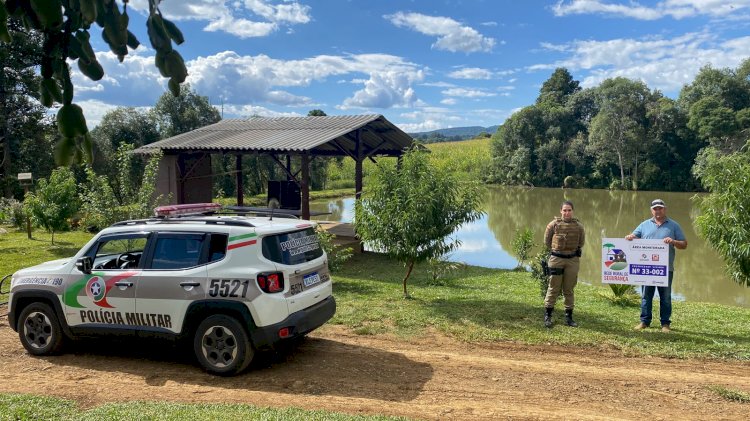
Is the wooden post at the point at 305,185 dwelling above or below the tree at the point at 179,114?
below

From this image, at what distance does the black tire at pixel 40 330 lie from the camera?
635 centimetres

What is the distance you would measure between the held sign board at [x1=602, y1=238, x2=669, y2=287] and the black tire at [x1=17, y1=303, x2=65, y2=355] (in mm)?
7694

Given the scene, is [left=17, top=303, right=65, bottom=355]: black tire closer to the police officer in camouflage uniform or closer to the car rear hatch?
the car rear hatch

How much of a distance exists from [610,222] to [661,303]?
72.1ft

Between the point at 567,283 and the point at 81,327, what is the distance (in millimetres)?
6549

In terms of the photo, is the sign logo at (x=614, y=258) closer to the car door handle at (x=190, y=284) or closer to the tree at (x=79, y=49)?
the car door handle at (x=190, y=284)

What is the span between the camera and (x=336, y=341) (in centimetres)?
714

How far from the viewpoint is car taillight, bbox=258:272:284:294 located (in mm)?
5508

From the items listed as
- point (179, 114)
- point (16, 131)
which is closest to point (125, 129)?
point (179, 114)

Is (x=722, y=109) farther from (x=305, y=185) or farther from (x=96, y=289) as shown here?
(x=96, y=289)

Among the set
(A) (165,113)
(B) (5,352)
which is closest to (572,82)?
(A) (165,113)

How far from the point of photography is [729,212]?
A: 7438 millimetres

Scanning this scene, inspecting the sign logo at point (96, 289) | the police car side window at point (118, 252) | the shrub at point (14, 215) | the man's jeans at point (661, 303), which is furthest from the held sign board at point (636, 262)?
the shrub at point (14, 215)

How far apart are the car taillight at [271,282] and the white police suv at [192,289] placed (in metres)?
0.01
